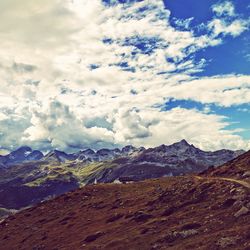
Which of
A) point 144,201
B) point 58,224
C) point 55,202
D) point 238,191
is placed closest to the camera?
point 238,191

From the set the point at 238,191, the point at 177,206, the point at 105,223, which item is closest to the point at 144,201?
the point at 105,223

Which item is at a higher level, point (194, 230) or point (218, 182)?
point (218, 182)

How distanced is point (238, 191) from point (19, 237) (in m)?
66.7

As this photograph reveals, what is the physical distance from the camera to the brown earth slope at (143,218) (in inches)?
2598

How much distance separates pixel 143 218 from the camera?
9031 cm

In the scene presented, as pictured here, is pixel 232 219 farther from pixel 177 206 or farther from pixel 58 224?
pixel 58 224

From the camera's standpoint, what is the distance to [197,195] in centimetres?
8956

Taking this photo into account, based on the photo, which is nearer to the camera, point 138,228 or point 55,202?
point 138,228

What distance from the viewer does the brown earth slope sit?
66000mm

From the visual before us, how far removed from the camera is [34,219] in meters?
133

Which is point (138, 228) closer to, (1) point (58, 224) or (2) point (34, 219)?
(1) point (58, 224)

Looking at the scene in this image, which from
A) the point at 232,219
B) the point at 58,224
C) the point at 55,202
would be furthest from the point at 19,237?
the point at 232,219

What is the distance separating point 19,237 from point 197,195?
5586 centimetres

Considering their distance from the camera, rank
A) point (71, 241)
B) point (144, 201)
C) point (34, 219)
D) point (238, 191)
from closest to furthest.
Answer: point (238, 191)
point (71, 241)
point (144, 201)
point (34, 219)
